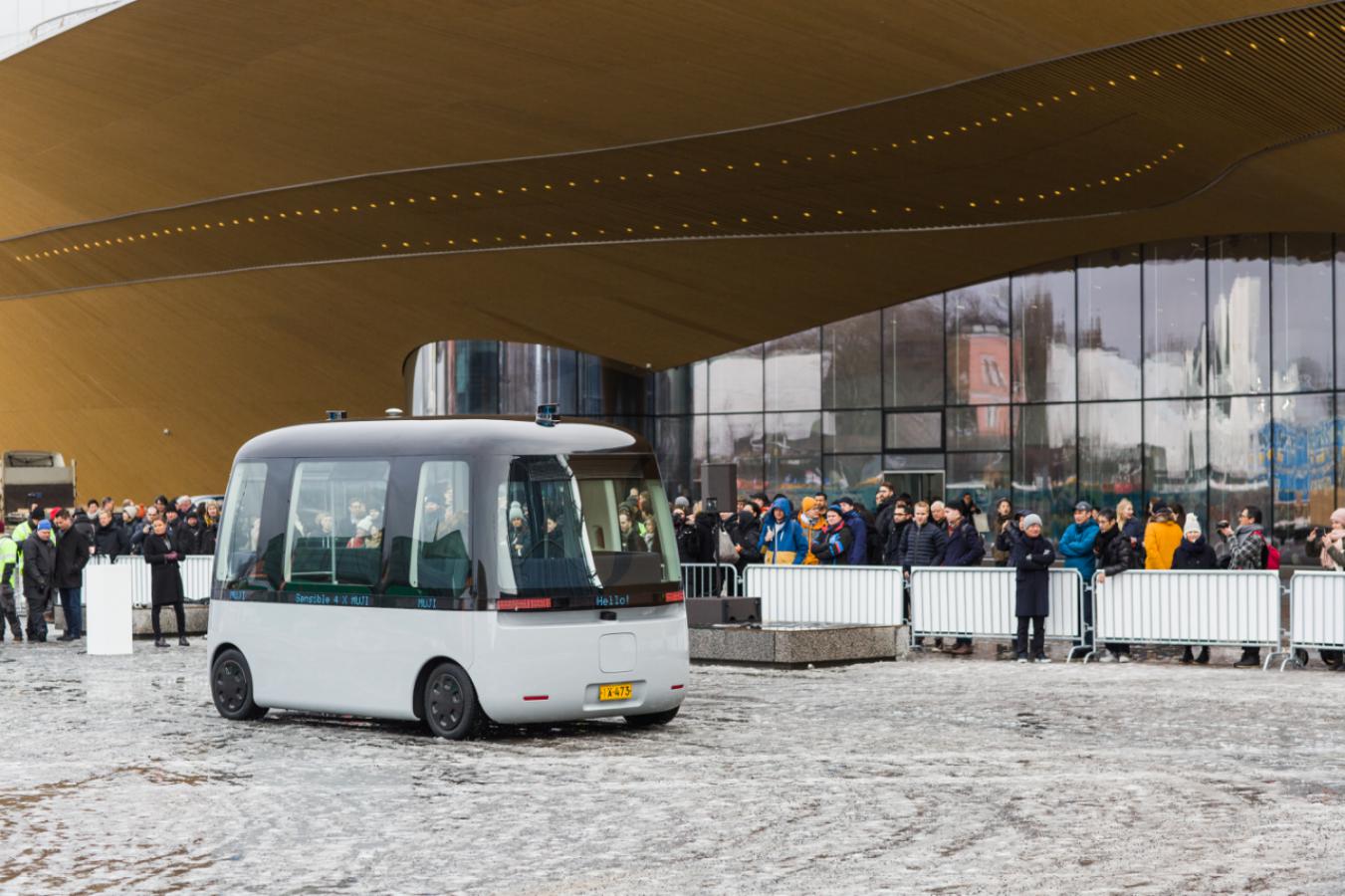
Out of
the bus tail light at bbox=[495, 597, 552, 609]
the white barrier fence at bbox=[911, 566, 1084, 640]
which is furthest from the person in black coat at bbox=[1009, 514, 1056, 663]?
the bus tail light at bbox=[495, 597, 552, 609]

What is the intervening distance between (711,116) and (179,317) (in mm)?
17968

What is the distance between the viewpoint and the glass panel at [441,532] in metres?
12.0

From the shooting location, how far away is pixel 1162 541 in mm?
18734

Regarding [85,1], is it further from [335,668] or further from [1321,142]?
[1321,142]

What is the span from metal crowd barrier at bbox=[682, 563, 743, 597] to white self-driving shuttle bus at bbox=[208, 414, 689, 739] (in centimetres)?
792

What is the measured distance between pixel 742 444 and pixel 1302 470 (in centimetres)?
1241

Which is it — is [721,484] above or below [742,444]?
Answer: below

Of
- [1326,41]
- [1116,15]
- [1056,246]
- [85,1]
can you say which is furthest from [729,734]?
[1056,246]

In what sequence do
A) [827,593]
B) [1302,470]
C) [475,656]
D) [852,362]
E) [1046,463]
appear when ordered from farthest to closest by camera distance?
[852,362]
[1046,463]
[1302,470]
[827,593]
[475,656]

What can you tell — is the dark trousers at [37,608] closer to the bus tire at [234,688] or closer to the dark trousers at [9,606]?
the dark trousers at [9,606]

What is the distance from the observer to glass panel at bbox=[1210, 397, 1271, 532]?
33.3 meters

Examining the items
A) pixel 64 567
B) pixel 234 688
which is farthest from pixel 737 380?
pixel 234 688

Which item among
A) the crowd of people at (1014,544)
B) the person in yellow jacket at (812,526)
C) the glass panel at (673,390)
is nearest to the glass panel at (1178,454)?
the glass panel at (673,390)

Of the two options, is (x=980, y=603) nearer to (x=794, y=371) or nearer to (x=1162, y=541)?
(x=1162, y=541)
